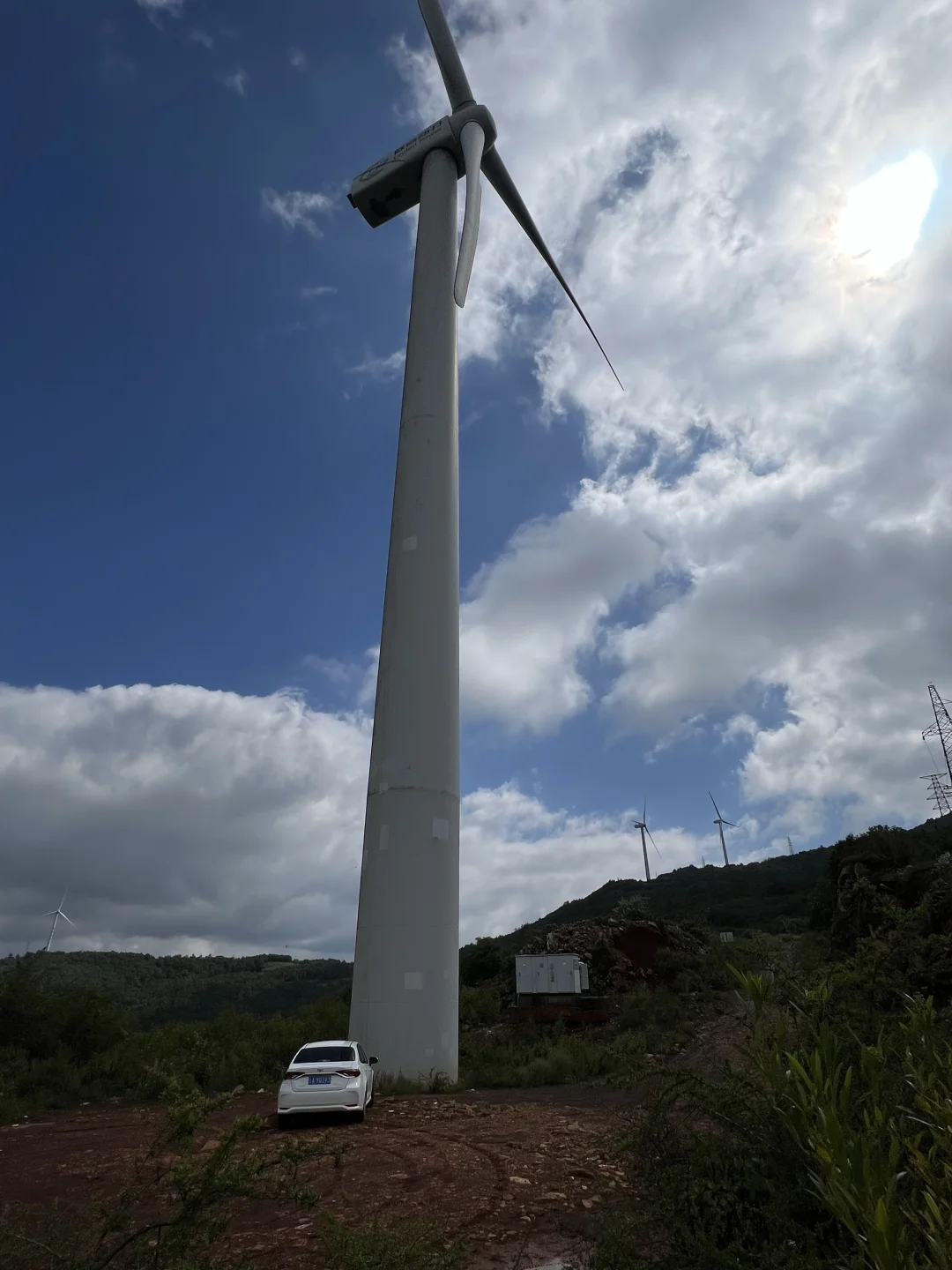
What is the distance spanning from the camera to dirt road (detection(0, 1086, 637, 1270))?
751 cm

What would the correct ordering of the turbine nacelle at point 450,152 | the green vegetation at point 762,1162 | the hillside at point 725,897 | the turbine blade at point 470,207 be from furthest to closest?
the hillside at point 725,897, the turbine nacelle at point 450,152, the turbine blade at point 470,207, the green vegetation at point 762,1162

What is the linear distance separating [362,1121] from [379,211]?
2964 centimetres

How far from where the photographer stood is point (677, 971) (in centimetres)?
3525

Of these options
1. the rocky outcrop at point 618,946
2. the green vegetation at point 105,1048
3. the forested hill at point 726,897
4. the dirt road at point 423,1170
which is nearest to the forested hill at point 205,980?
the forested hill at point 726,897

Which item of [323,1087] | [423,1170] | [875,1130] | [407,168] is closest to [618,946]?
[323,1087]

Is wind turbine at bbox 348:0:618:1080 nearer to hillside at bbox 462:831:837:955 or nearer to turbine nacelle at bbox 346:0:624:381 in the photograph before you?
turbine nacelle at bbox 346:0:624:381

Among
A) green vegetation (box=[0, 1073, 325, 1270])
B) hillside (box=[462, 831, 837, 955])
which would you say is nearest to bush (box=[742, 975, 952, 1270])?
green vegetation (box=[0, 1073, 325, 1270])

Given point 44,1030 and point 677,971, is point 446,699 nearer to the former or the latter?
point 44,1030

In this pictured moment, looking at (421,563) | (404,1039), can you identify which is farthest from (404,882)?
(421,563)

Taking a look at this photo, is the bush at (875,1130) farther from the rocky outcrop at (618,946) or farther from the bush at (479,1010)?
the rocky outcrop at (618,946)

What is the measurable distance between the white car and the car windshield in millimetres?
15

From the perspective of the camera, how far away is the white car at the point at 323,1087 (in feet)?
44.4

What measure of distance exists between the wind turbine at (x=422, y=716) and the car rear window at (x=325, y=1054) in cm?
280

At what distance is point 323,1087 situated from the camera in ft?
44.9
